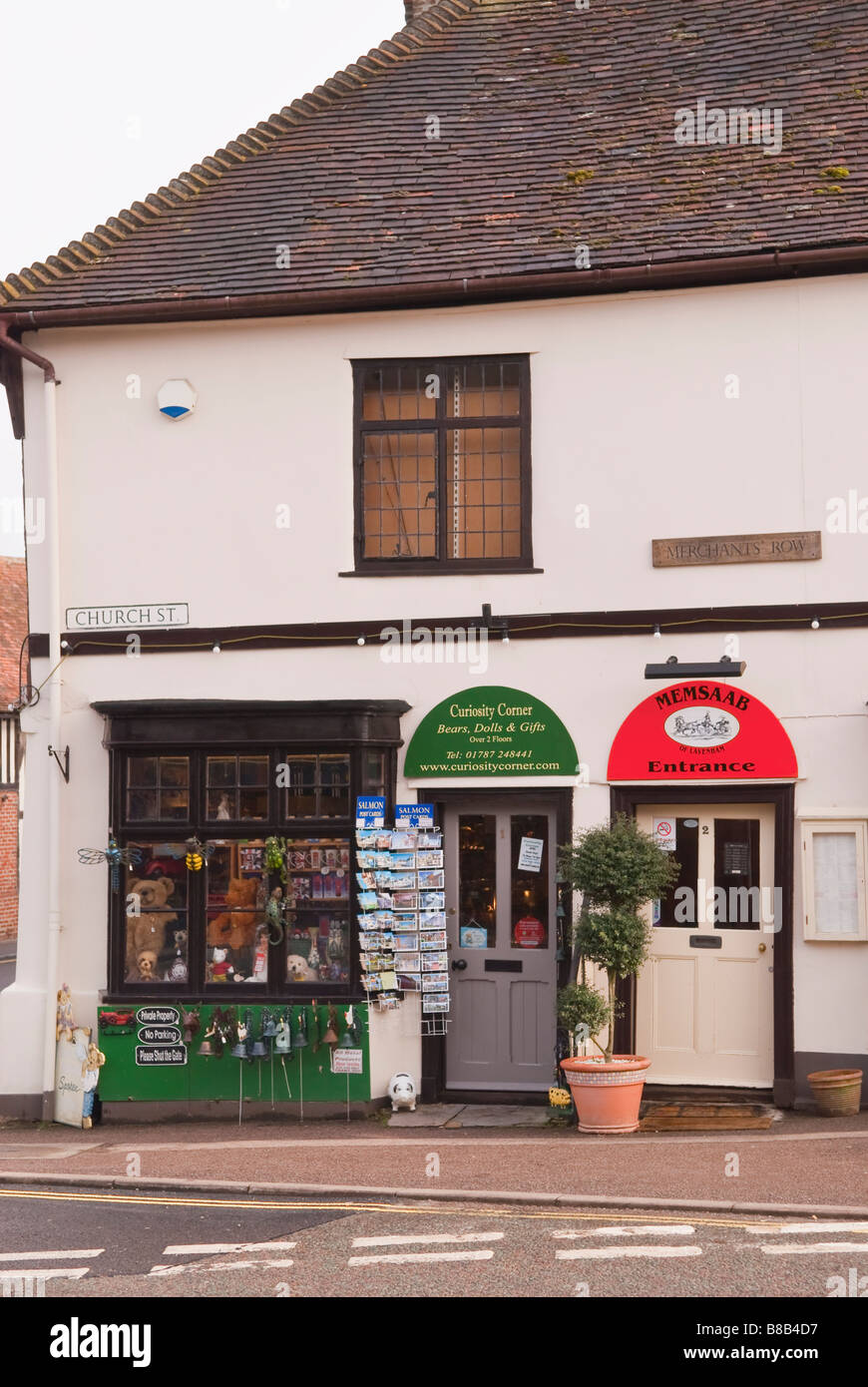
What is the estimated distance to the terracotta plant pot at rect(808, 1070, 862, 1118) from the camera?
1208cm

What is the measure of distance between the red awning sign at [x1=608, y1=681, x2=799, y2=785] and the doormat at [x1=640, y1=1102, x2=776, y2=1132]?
255 cm

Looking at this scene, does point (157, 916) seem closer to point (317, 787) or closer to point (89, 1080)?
point (89, 1080)

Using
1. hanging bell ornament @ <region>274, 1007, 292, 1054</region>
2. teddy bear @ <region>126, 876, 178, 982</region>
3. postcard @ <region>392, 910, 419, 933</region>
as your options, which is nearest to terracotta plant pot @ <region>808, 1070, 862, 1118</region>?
postcard @ <region>392, 910, 419, 933</region>

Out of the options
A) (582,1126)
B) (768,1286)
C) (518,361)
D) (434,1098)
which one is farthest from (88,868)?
(768,1286)

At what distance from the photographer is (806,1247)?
8.12 m

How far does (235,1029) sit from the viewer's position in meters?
13.2

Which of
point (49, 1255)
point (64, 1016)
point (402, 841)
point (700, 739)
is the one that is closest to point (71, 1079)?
point (64, 1016)

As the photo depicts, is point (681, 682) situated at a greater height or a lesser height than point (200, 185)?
lesser

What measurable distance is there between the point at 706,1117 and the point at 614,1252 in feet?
13.8

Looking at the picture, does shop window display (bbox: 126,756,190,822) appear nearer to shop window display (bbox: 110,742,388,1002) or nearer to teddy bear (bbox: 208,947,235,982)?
shop window display (bbox: 110,742,388,1002)

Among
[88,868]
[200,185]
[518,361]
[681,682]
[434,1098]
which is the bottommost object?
[434,1098]

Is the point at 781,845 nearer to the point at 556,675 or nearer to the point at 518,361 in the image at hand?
the point at 556,675

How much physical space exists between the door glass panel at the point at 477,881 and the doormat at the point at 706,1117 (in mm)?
1932

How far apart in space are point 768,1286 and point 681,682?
6.22 meters
